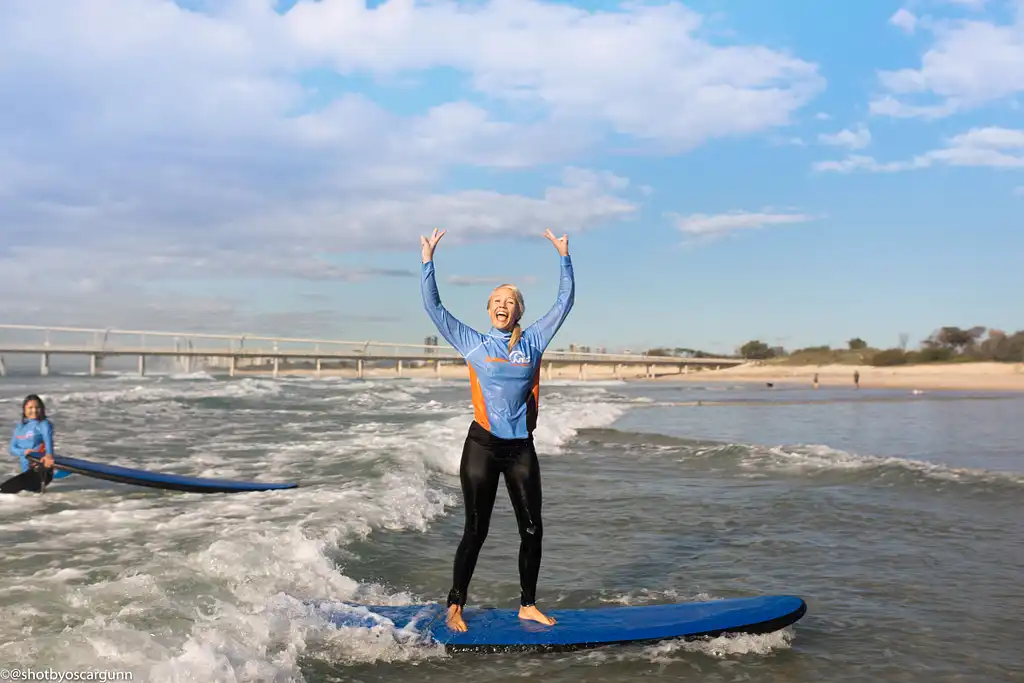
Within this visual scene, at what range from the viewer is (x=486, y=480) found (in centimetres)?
406

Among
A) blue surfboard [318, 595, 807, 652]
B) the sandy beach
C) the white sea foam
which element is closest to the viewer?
the white sea foam

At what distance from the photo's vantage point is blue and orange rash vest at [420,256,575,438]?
4070mm

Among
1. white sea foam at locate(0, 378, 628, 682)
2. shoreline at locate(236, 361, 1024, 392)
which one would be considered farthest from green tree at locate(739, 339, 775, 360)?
white sea foam at locate(0, 378, 628, 682)

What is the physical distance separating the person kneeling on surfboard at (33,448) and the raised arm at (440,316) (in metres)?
6.41

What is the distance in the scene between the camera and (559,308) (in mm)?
4320

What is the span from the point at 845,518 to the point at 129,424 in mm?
17356

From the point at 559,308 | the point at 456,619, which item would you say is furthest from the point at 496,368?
the point at 456,619

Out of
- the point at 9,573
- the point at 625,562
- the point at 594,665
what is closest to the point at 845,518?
the point at 625,562

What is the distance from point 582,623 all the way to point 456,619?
72cm

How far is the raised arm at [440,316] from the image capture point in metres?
4.12

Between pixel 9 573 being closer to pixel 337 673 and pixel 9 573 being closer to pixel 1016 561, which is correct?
pixel 337 673

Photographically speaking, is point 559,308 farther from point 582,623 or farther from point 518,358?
point 582,623

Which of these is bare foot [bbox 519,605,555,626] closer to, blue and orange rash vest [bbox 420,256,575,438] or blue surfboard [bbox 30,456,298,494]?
blue and orange rash vest [bbox 420,256,575,438]

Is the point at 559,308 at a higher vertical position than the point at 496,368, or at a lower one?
higher
